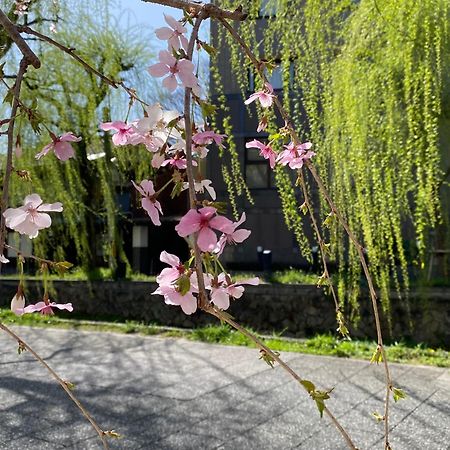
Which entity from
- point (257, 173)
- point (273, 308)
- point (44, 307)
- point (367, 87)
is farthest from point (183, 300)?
point (257, 173)

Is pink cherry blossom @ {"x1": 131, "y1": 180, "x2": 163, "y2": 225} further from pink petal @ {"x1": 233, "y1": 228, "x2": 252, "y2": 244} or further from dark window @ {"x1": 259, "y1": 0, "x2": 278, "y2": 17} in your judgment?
dark window @ {"x1": 259, "y1": 0, "x2": 278, "y2": 17}

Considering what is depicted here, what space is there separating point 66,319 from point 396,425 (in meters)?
4.04

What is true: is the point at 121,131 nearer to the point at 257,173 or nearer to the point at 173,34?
the point at 173,34

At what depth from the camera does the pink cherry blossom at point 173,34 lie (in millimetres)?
516

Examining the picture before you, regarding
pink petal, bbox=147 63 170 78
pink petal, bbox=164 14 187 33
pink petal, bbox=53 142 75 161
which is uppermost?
pink petal, bbox=164 14 187 33

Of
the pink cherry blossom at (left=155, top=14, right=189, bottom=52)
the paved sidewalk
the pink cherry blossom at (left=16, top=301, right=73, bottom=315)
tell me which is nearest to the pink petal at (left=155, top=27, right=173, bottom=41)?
the pink cherry blossom at (left=155, top=14, right=189, bottom=52)

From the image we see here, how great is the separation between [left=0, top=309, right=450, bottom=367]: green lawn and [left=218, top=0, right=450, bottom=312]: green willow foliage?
1.28m

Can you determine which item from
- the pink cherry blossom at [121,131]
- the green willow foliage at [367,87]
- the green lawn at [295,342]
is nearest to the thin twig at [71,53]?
the pink cherry blossom at [121,131]

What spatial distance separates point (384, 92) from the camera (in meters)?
2.42

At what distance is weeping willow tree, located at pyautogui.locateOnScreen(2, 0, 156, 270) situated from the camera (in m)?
4.55

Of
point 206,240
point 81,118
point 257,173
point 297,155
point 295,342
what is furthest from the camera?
point 257,173

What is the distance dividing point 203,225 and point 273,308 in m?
4.83

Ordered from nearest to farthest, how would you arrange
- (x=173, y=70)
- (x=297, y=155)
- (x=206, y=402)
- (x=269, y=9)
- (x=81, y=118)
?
(x=173, y=70) < (x=297, y=155) < (x=269, y=9) < (x=206, y=402) < (x=81, y=118)

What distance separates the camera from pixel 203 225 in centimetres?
39
